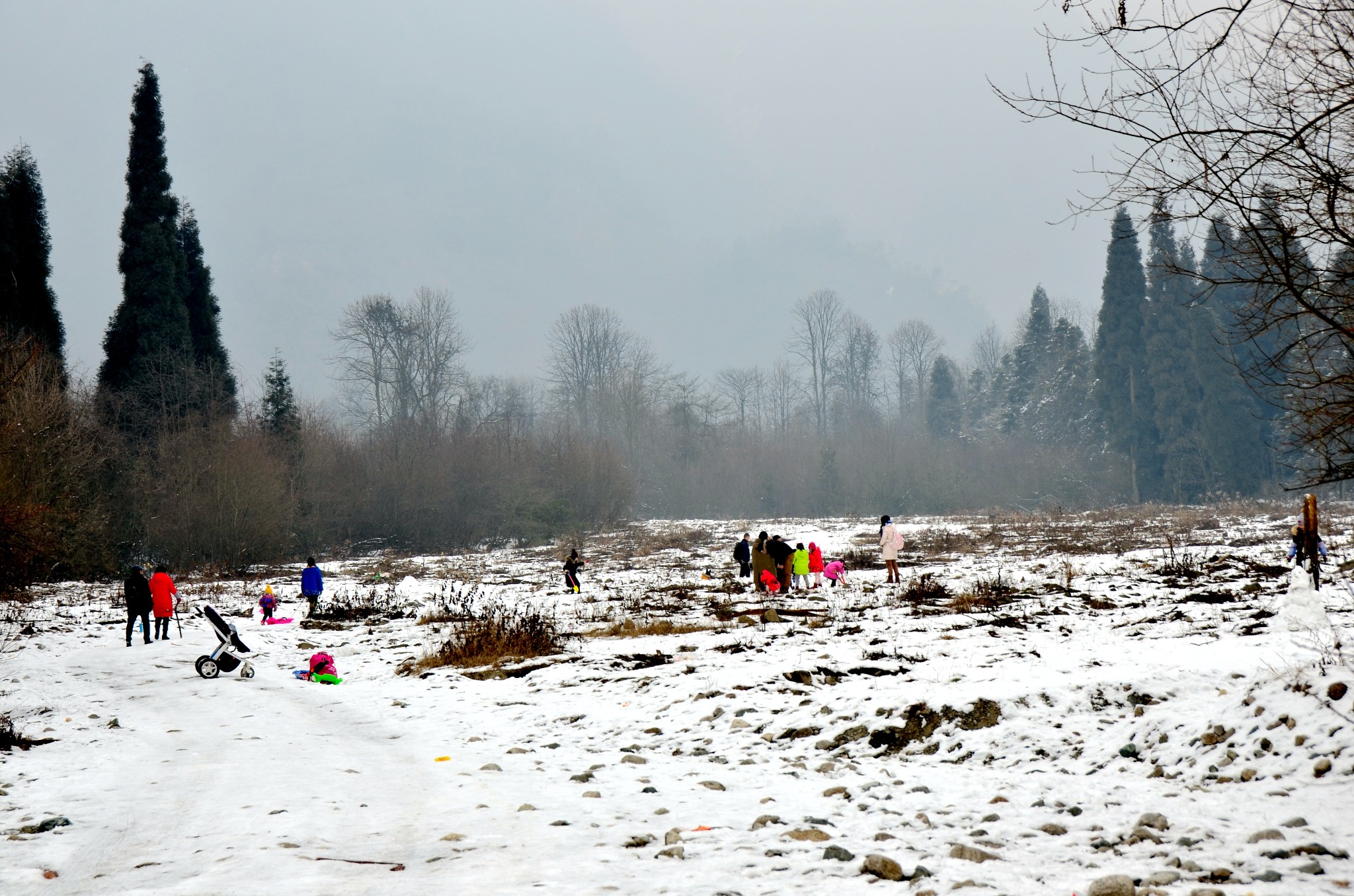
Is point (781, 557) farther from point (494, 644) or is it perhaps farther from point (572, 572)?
point (494, 644)

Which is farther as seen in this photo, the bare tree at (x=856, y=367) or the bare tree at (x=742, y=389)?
the bare tree at (x=856, y=367)

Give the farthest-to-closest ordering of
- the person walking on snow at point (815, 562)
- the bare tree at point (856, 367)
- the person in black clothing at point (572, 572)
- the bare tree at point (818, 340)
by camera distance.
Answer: the bare tree at point (856, 367) → the bare tree at point (818, 340) → the person in black clothing at point (572, 572) → the person walking on snow at point (815, 562)

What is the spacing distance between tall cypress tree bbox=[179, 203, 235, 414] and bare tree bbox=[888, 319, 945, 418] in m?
74.8

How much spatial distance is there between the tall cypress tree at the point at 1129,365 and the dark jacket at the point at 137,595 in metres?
58.6

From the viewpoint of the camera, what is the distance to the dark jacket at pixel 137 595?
1425 cm

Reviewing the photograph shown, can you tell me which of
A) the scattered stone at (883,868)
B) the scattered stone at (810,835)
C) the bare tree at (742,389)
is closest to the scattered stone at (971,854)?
the scattered stone at (883,868)

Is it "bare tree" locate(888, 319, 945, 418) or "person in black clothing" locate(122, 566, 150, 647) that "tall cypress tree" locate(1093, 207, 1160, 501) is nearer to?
"bare tree" locate(888, 319, 945, 418)

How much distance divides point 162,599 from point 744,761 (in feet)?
42.2

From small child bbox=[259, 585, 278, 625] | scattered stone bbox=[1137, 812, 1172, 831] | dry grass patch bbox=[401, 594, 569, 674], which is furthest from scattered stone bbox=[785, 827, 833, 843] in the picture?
small child bbox=[259, 585, 278, 625]

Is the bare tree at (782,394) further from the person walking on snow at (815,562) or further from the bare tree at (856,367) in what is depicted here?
the person walking on snow at (815,562)

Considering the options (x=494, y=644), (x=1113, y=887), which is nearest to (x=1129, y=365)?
(x=494, y=644)

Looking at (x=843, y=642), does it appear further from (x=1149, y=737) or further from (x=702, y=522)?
(x=702, y=522)

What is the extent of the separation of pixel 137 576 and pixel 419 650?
5.63 metres

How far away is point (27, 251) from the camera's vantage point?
1103 inches
